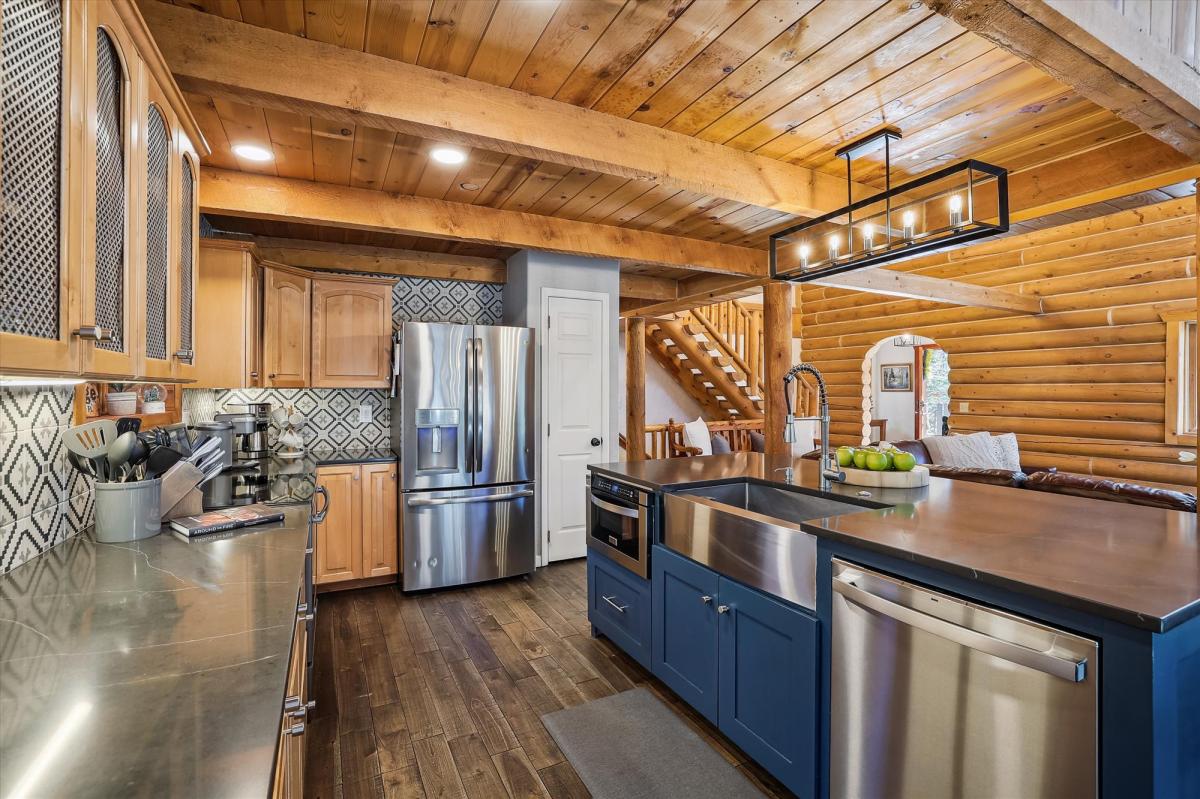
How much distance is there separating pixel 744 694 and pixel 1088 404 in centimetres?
655

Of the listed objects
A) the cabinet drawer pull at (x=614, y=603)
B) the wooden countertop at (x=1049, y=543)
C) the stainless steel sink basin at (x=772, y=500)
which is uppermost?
the wooden countertop at (x=1049, y=543)

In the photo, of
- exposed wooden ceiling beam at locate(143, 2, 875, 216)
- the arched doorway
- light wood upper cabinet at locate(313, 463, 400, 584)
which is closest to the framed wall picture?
the arched doorway

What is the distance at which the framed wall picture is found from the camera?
28.8 ft

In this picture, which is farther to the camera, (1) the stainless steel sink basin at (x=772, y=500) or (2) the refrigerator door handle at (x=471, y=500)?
(2) the refrigerator door handle at (x=471, y=500)

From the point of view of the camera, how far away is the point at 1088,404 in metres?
6.43

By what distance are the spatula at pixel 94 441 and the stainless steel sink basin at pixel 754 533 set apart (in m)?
2.00

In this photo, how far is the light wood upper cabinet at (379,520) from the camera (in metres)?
4.03

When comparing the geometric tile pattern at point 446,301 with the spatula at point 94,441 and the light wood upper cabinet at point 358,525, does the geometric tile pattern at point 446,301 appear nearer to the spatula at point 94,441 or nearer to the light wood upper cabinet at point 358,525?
the light wood upper cabinet at point 358,525

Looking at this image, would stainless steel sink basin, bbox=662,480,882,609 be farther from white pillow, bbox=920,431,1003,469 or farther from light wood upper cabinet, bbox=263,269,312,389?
white pillow, bbox=920,431,1003,469

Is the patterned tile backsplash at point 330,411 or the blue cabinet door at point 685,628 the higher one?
the patterned tile backsplash at point 330,411

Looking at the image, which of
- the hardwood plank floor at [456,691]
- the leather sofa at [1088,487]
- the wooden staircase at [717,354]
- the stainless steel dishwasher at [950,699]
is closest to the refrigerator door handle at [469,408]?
the hardwood plank floor at [456,691]

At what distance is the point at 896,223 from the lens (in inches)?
93.0

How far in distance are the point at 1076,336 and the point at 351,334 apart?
296 inches

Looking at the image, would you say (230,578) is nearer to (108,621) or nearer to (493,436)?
(108,621)
